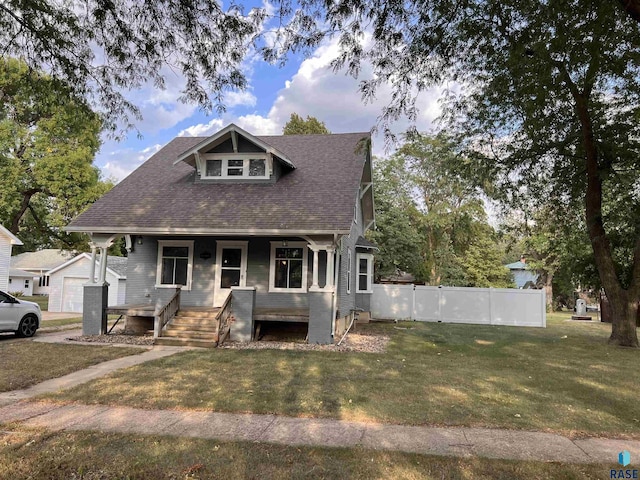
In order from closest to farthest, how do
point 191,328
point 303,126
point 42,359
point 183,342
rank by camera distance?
point 42,359, point 183,342, point 191,328, point 303,126

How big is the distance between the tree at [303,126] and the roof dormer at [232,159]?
21.4 m

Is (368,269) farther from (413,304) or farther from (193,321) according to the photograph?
(193,321)

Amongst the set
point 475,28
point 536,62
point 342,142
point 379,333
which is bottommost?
point 379,333

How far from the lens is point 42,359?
339 inches

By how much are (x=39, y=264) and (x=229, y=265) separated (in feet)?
128

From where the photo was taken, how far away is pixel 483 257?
1312 inches

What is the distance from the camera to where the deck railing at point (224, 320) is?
1091 cm

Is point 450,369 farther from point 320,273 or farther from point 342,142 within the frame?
point 342,142

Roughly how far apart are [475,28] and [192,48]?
4.56 metres

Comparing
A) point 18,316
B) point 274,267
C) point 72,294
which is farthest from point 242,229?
point 72,294

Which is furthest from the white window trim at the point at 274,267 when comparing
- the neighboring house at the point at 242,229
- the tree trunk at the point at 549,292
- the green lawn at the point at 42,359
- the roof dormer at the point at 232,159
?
the tree trunk at the point at 549,292

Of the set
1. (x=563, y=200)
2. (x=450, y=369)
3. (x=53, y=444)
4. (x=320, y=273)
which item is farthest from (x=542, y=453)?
(x=563, y=200)

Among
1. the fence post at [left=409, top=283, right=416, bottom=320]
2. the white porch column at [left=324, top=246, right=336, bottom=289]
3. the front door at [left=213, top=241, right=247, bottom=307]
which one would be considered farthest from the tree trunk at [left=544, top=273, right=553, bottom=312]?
the front door at [left=213, top=241, right=247, bottom=307]

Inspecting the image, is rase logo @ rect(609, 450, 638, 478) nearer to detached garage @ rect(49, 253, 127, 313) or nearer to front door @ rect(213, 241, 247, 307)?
front door @ rect(213, 241, 247, 307)
